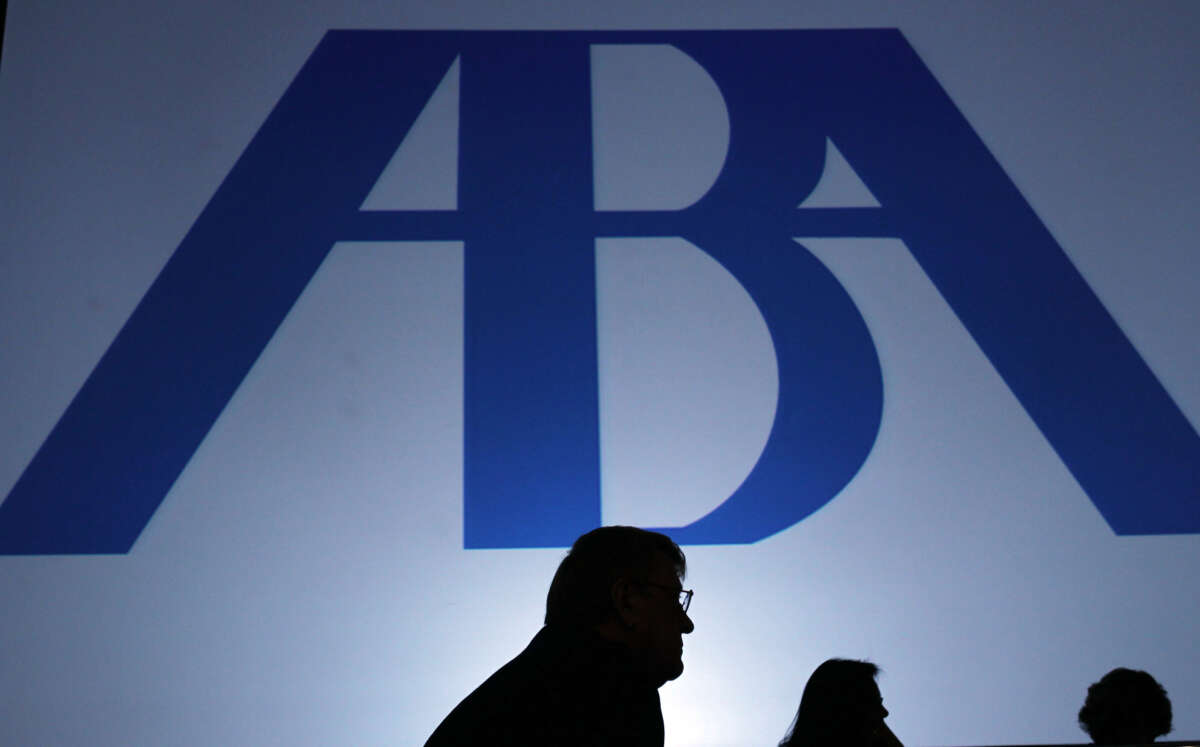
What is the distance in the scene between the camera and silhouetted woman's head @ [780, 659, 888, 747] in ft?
6.88

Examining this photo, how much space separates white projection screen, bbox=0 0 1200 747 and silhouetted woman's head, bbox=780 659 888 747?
75cm

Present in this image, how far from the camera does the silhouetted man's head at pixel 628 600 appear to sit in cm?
139

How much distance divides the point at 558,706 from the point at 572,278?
2.04 metres

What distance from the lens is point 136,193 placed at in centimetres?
316

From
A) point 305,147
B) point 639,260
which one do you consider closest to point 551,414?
point 639,260

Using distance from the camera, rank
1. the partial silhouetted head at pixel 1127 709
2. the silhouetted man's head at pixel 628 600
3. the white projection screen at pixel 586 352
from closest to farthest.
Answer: the silhouetted man's head at pixel 628 600
the partial silhouetted head at pixel 1127 709
the white projection screen at pixel 586 352

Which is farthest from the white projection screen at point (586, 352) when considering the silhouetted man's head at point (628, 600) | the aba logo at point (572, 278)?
the silhouetted man's head at point (628, 600)

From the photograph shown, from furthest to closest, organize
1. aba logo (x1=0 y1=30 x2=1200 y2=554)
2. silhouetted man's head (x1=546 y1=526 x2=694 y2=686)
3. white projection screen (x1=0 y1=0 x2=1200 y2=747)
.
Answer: aba logo (x1=0 y1=30 x2=1200 y2=554), white projection screen (x1=0 y1=0 x2=1200 y2=747), silhouetted man's head (x1=546 y1=526 x2=694 y2=686)

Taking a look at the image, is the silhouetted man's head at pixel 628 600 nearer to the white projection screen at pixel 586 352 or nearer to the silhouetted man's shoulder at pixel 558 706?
the silhouetted man's shoulder at pixel 558 706

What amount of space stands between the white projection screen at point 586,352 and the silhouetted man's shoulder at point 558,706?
1.69 metres

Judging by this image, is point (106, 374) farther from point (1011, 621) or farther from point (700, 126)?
point (1011, 621)

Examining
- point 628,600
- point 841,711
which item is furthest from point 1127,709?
point 628,600

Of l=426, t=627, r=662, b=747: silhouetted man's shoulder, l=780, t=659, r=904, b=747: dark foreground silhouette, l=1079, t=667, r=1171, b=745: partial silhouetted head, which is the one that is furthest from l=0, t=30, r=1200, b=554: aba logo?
l=426, t=627, r=662, b=747: silhouetted man's shoulder

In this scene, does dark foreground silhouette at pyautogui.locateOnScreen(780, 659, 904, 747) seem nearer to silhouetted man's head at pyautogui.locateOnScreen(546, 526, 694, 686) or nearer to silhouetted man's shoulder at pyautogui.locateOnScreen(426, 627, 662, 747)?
silhouetted man's head at pyautogui.locateOnScreen(546, 526, 694, 686)
